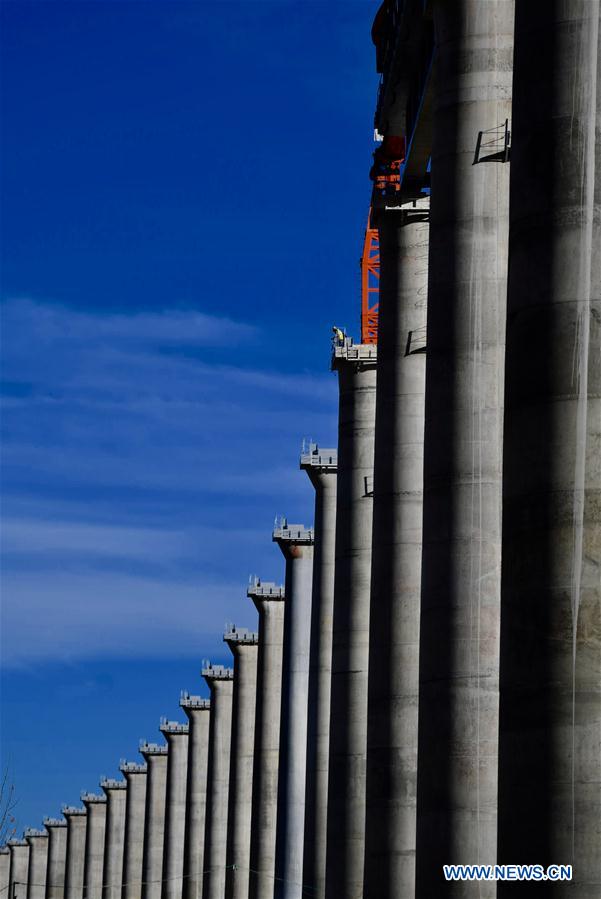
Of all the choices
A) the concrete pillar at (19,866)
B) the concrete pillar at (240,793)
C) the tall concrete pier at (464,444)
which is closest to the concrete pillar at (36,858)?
the concrete pillar at (19,866)

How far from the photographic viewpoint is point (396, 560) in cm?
4541

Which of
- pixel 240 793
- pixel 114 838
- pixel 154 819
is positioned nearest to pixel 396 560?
pixel 240 793

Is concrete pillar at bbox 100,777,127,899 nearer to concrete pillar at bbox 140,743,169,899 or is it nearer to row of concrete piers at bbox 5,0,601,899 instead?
concrete pillar at bbox 140,743,169,899

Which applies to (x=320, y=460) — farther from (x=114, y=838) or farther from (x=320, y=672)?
(x=114, y=838)

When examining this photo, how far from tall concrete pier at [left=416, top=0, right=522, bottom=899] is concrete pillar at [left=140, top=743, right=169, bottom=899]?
98742mm

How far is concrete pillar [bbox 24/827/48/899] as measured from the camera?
581ft

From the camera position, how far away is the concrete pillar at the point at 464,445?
34312mm

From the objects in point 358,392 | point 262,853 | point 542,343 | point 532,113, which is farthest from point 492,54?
point 262,853

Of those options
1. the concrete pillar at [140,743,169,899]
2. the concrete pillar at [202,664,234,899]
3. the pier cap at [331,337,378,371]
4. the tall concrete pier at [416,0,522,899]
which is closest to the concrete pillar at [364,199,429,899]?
the tall concrete pier at [416,0,522,899]

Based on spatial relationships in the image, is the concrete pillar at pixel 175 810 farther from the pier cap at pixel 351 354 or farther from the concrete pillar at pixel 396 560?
the concrete pillar at pixel 396 560

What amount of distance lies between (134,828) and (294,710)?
6814 centimetres

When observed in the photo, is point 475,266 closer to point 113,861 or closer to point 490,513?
point 490,513

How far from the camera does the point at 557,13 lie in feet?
80.0

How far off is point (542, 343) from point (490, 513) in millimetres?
12532
